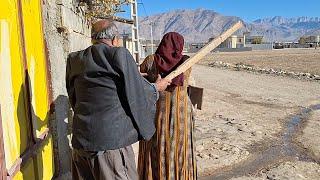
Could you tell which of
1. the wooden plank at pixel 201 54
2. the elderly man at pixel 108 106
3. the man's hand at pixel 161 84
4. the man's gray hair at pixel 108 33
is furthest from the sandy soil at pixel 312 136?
the man's gray hair at pixel 108 33

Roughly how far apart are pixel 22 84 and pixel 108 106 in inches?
31.5

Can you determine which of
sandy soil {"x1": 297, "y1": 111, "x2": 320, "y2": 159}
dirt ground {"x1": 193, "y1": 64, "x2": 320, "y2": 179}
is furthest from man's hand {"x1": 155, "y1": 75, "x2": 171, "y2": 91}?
sandy soil {"x1": 297, "y1": 111, "x2": 320, "y2": 159}

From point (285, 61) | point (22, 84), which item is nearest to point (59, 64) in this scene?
point (22, 84)

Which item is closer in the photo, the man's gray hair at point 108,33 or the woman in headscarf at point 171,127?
the man's gray hair at point 108,33

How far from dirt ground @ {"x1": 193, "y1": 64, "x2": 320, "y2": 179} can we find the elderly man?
2923 mm

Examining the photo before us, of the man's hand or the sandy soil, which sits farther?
the sandy soil

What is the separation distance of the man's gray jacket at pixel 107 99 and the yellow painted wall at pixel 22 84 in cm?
44

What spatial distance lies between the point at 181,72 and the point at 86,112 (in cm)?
120

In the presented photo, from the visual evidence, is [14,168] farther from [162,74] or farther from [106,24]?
[162,74]

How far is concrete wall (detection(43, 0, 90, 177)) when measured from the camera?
13.9 feet

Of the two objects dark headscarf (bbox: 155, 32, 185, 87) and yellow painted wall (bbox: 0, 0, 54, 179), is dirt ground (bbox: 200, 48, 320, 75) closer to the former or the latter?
dark headscarf (bbox: 155, 32, 185, 87)

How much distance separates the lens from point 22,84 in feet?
10.8

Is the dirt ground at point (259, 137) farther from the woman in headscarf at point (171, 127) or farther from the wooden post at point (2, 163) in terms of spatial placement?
the wooden post at point (2, 163)

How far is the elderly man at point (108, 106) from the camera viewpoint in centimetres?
288
